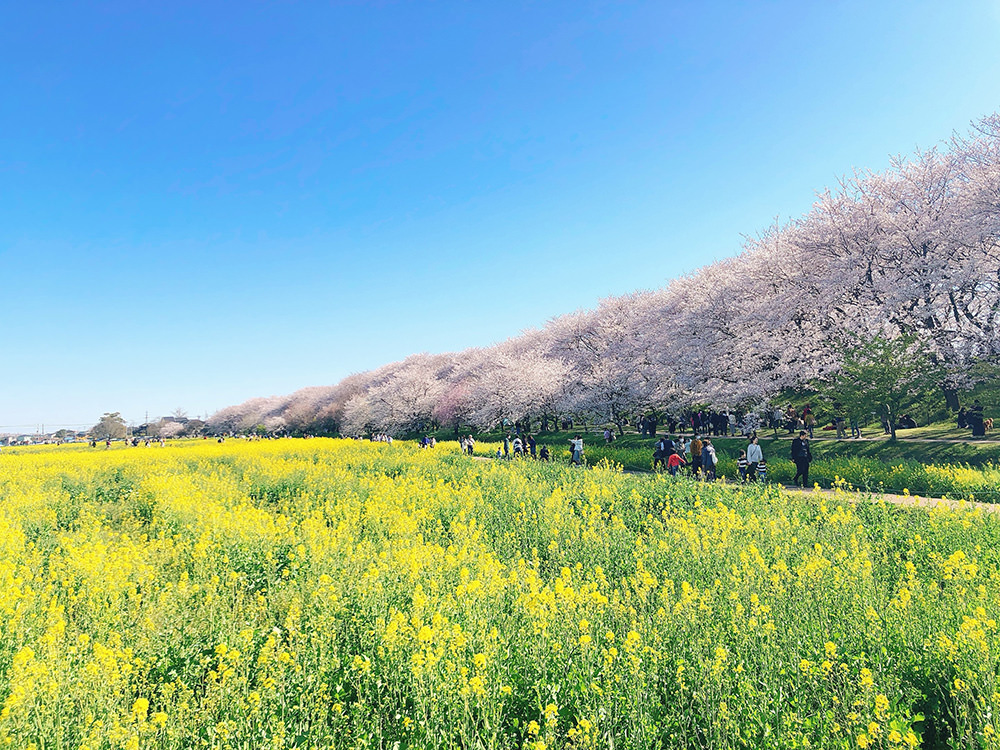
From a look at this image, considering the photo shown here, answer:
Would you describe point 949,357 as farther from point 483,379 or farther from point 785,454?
point 483,379

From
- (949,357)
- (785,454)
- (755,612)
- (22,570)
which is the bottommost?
(785,454)

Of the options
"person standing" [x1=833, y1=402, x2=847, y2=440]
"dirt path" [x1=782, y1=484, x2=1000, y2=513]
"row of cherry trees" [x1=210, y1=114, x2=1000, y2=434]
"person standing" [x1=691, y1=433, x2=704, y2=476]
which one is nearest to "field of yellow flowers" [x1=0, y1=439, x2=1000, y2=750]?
"dirt path" [x1=782, y1=484, x2=1000, y2=513]

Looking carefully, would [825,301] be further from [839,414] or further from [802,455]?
[802,455]

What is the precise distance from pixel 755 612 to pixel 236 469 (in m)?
19.8

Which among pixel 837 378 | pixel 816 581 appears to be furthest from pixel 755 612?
pixel 837 378

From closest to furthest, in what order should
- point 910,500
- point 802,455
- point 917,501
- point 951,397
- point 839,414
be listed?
point 917,501
point 910,500
point 802,455
point 951,397
point 839,414

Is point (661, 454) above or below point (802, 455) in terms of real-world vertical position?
below

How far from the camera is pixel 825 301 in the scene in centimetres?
2406

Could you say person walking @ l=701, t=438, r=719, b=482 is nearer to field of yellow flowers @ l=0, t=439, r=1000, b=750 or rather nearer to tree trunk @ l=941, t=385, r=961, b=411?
field of yellow flowers @ l=0, t=439, r=1000, b=750

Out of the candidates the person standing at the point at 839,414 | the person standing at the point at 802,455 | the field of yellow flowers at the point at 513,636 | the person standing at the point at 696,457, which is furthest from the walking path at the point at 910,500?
the person standing at the point at 839,414

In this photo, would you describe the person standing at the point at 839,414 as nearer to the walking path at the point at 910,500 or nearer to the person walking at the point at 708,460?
the walking path at the point at 910,500

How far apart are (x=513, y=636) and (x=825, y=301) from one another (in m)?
25.4

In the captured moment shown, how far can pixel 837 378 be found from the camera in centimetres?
2223

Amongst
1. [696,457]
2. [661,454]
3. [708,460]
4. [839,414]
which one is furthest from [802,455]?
[839,414]
